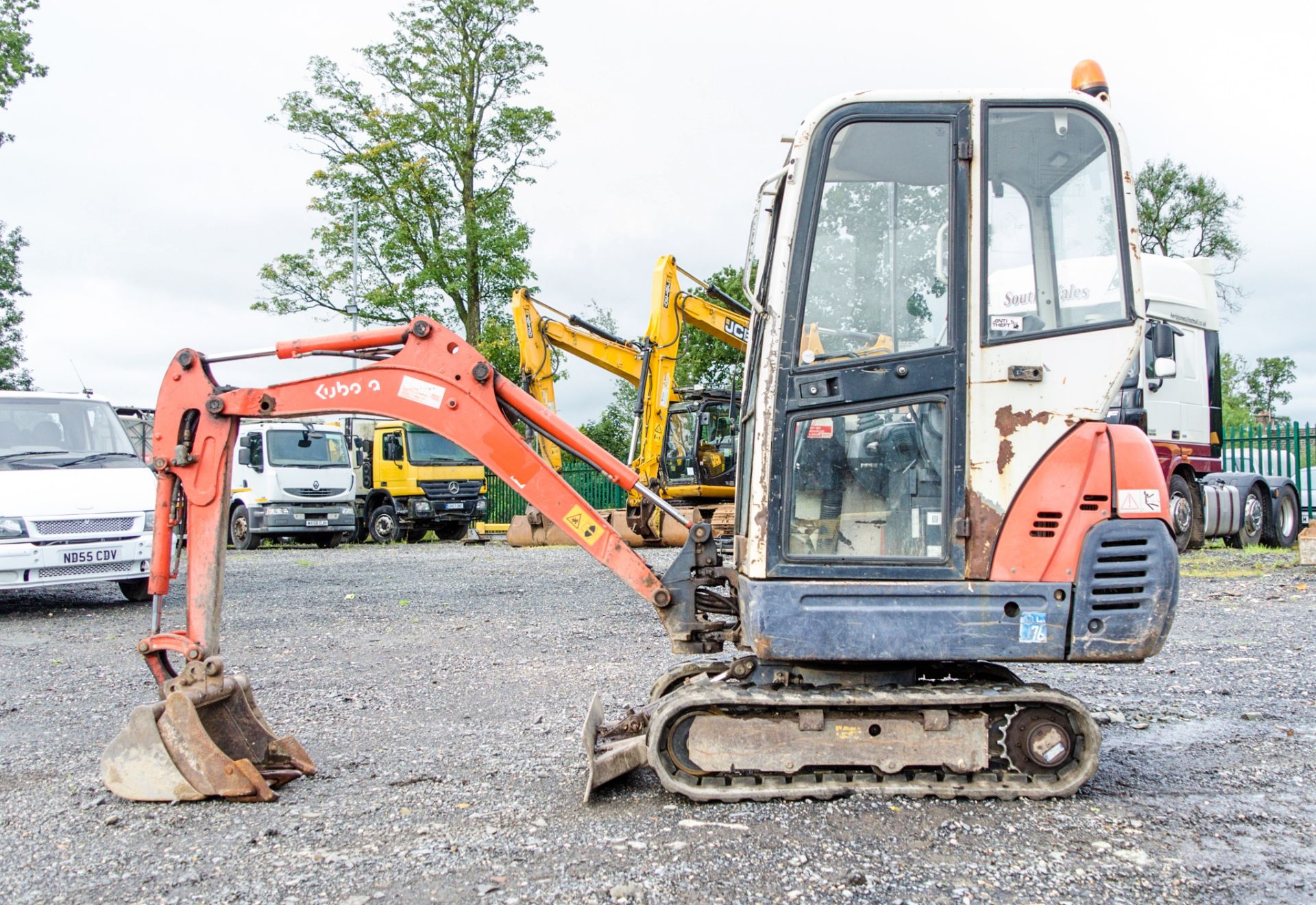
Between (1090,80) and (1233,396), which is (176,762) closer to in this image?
(1090,80)

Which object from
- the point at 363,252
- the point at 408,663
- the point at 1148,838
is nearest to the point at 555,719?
the point at 408,663

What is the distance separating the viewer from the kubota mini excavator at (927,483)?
13.8 feet

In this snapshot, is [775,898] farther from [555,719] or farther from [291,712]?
[291,712]

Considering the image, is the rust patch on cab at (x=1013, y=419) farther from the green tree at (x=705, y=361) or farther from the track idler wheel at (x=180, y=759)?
the green tree at (x=705, y=361)

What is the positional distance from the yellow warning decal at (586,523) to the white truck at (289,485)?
16754 millimetres

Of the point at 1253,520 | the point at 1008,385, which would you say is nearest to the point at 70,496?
the point at 1008,385

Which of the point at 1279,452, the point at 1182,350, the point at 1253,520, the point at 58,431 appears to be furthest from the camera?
the point at 1279,452

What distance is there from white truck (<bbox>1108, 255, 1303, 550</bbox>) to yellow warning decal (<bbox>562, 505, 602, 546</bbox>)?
9.92 m

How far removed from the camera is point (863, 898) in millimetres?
3314

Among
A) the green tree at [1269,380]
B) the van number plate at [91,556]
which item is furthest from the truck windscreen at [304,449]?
the green tree at [1269,380]

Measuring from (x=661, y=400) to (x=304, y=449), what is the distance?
8591mm

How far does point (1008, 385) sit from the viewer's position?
4.23 m

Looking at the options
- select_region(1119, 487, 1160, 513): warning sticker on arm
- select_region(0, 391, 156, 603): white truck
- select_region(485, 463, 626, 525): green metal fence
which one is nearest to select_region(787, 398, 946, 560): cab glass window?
select_region(1119, 487, 1160, 513): warning sticker on arm

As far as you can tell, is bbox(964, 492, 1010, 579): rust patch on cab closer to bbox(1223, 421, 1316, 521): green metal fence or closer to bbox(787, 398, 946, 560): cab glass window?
bbox(787, 398, 946, 560): cab glass window
